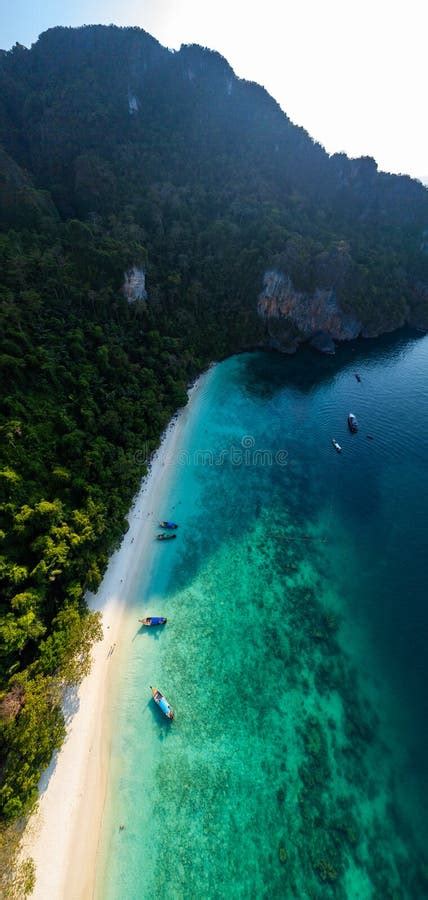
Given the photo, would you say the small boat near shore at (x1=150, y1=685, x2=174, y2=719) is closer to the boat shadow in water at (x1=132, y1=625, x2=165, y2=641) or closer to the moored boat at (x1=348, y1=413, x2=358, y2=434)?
the boat shadow in water at (x1=132, y1=625, x2=165, y2=641)

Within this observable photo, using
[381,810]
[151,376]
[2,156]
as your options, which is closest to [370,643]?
[381,810]

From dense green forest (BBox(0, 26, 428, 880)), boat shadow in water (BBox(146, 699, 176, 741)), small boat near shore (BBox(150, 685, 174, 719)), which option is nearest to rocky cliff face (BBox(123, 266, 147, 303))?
dense green forest (BBox(0, 26, 428, 880))

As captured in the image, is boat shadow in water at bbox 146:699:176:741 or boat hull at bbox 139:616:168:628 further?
boat hull at bbox 139:616:168:628

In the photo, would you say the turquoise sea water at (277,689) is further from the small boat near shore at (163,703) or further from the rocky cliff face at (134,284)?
the rocky cliff face at (134,284)

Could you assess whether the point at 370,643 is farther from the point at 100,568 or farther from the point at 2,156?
the point at 2,156

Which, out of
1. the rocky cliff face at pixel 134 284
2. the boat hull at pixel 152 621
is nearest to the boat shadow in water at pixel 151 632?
the boat hull at pixel 152 621

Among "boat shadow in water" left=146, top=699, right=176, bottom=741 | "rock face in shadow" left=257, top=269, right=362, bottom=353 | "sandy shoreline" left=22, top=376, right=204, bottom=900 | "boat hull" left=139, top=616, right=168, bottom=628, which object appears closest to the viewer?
"sandy shoreline" left=22, top=376, right=204, bottom=900
